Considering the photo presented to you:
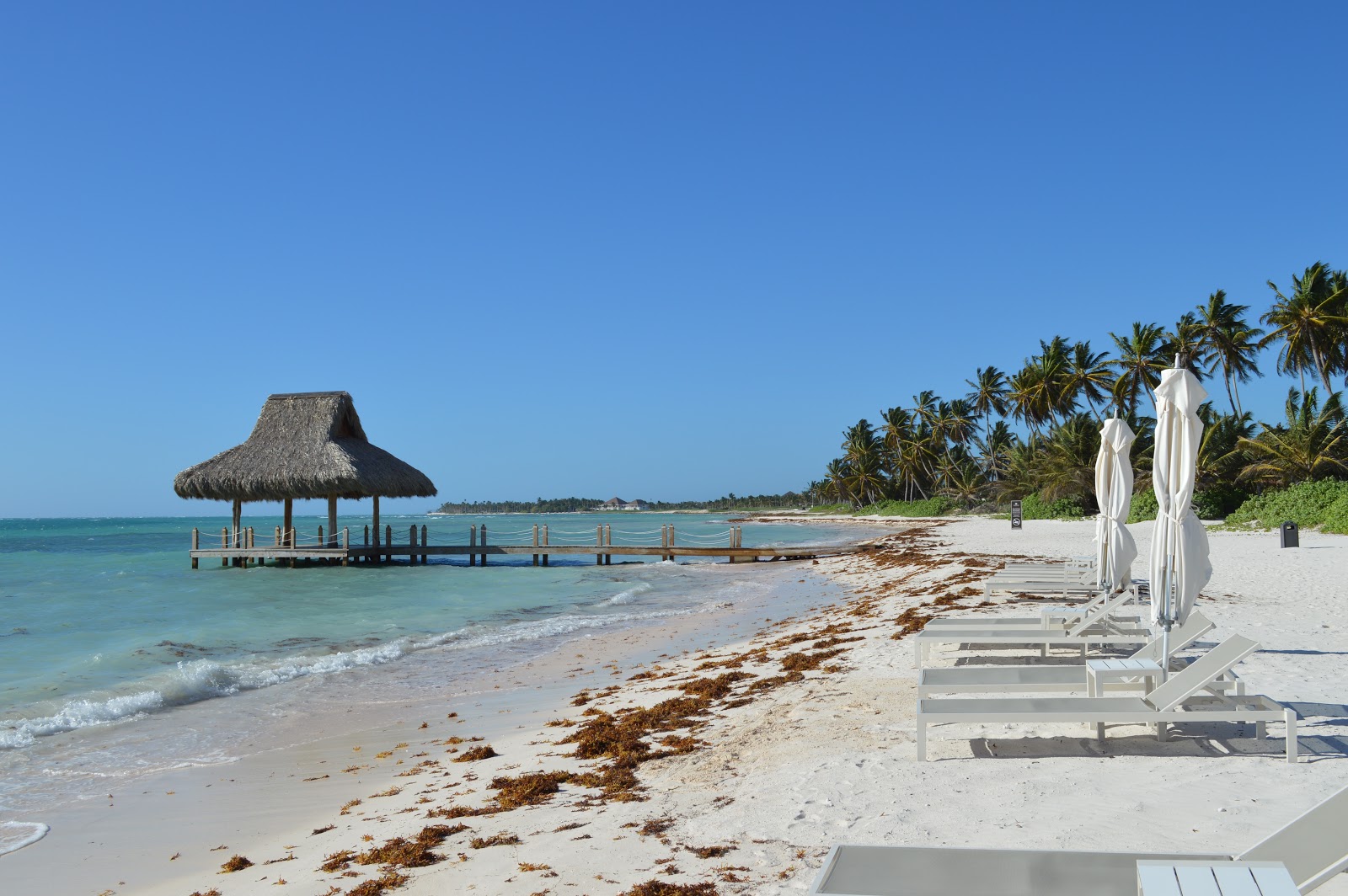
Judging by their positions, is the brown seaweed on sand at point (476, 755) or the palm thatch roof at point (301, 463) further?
the palm thatch roof at point (301, 463)

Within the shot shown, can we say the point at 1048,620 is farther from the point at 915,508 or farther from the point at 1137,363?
the point at 915,508

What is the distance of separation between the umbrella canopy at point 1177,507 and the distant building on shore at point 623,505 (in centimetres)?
15068

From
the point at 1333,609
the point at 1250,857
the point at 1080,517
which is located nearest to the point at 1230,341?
the point at 1080,517

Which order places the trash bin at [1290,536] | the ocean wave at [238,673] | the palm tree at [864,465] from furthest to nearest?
the palm tree at [864,465]
the trash bin at [1290,536]
the ocean wave at [238,673]

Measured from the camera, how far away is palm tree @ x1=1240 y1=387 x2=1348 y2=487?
28.2 m

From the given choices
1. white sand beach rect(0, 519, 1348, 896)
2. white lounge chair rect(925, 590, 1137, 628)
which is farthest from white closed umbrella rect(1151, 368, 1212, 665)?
white lounge chair rect(925, 590, 1137, 628)

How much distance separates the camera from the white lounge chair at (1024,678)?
18.4 ft

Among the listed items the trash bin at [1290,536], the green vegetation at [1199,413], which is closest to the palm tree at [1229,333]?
the green vegetation at [1199,413]

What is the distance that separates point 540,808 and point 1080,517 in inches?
1479

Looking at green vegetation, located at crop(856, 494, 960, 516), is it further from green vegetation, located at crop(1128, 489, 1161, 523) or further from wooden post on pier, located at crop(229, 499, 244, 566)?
wooden post on pier, located at crop(229, 499, 244, 566)

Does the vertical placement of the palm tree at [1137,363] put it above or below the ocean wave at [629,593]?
above

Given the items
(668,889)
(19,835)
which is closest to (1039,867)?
(668,889)

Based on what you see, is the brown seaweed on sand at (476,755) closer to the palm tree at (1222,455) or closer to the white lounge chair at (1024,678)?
the white lounge chair at (1024,678)

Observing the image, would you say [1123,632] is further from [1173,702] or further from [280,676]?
[280,676]
